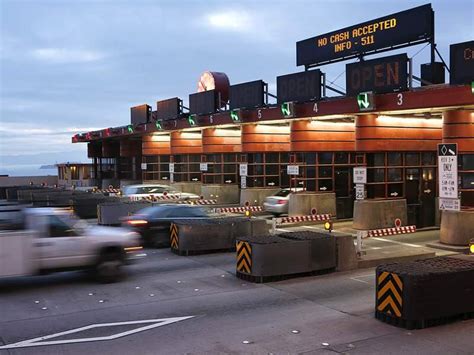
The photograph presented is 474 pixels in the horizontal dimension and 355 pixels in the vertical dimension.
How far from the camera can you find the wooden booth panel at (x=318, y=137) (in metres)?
25.8

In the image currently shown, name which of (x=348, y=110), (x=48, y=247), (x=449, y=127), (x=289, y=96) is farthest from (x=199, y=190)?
(x=48, y=247)

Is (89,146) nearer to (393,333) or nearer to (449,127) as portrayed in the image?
(449,127)

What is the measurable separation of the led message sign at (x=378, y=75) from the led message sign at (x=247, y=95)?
7.22 meters

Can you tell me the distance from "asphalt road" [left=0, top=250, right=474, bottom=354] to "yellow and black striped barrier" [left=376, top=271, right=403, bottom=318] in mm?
298

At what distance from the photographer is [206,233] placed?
16859 mm

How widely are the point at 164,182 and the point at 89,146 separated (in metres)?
19.5

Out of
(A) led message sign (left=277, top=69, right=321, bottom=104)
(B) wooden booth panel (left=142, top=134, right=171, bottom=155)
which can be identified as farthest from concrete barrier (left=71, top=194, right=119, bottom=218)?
(B) wooden booth panel (left=142, top=134, right=171, bottom=155)

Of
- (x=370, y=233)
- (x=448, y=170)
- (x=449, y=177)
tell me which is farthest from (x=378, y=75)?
(x=370, y=233)

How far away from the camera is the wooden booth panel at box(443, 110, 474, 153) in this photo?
18.5 metres

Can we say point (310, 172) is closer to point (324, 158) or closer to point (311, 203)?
point (324, 158)

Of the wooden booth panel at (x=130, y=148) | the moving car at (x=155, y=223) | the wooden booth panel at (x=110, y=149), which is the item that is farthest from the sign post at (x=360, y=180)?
the wooden booth panel at (x=110, y=149)

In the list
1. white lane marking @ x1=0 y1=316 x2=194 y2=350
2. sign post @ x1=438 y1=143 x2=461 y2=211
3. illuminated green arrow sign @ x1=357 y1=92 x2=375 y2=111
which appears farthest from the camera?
illuminated green arrow sign @ x1=357 y1=92 x2=375 y2=111

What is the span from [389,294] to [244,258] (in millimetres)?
4497

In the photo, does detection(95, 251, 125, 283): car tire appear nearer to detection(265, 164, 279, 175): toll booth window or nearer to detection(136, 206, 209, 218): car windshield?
detection(136, 206, 209, 218): car windshield
